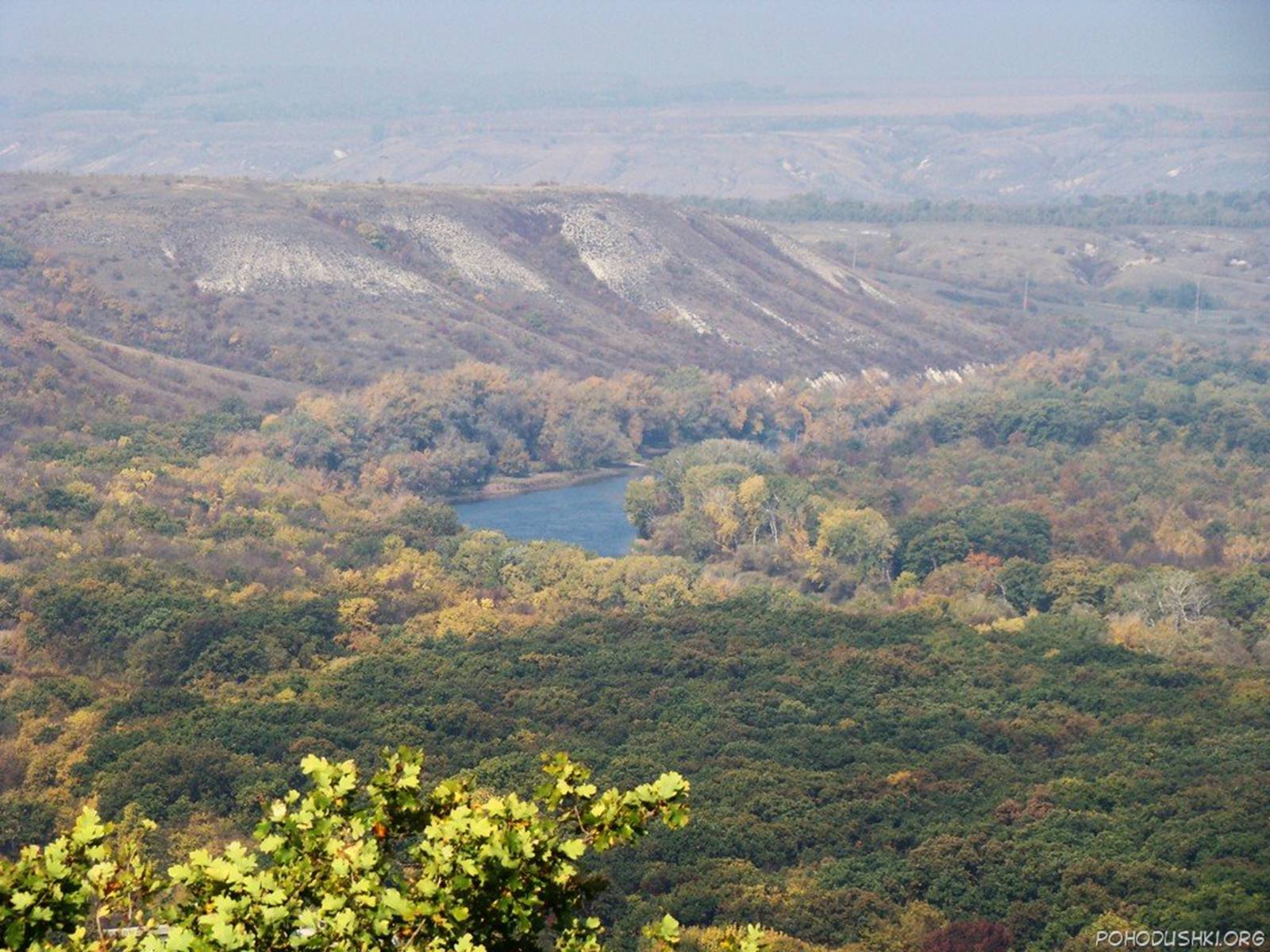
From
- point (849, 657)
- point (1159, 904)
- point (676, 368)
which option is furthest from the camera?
point (676, 368)

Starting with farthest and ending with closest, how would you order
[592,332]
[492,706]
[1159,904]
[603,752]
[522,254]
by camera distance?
1. [522,254]
2. [592,332]
3. [492,706]
4. [603,752]
5. [1159,904]

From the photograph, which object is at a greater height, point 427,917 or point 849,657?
point 427,917

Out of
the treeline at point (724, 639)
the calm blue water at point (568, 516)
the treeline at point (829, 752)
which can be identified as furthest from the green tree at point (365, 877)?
the calm blue water at point (568, 516)

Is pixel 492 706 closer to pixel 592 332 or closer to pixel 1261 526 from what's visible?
Result: pixel 1261 526

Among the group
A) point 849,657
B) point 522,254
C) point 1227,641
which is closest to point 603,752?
point 849,657

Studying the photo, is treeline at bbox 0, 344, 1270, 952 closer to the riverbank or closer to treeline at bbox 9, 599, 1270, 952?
treeline at bbox 9, 599, 1270, 952

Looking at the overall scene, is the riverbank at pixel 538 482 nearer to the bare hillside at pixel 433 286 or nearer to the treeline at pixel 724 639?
the treeline at pixel 724 639

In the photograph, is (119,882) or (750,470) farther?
(750,470)
